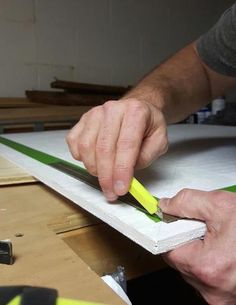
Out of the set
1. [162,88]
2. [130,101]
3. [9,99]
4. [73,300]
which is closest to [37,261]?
[73,300]

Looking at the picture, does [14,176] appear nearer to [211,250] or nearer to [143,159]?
[143,159]

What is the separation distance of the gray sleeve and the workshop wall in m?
1.21

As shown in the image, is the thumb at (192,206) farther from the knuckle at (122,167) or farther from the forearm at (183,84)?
the forearm at (183,84)

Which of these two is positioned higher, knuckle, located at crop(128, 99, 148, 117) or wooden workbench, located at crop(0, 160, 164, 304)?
knuckle, located at crop(128, 99, 148, 117)

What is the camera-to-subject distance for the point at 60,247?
0.38 metres

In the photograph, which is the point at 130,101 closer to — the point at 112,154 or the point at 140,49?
the point at 112,154

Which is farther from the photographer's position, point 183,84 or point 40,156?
point 183,84

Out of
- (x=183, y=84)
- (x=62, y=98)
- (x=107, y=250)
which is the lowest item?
(x=107, y=250)

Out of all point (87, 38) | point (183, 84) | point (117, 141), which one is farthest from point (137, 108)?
point (87, 38)

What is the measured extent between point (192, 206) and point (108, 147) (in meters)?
0.13

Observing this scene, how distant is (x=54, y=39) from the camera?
1.97 m

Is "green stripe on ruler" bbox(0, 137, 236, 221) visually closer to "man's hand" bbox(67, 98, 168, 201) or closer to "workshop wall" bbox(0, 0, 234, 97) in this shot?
"man's hand" bbox(67, 98, 168, 201)

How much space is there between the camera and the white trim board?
365 mm

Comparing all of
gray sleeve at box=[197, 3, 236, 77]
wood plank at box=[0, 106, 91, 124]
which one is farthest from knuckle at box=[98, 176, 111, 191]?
wood plank at box=[0, 106, 91, 124]
